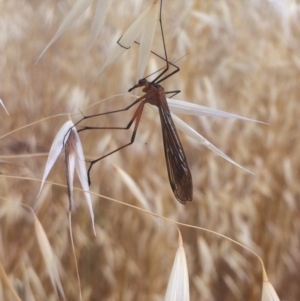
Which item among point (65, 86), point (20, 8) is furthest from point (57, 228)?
point (20, 8)

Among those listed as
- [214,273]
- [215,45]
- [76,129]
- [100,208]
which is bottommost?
[214,273]

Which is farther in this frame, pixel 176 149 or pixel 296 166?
pixel 296 166

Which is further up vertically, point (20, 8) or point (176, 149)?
point (20, 8)

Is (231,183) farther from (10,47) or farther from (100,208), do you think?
(10,47)

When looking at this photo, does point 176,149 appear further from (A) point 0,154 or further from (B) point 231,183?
(A) point 0,154

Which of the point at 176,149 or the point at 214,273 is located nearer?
the point at 176,149

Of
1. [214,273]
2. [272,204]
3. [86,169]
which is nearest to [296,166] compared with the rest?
[272,204]
